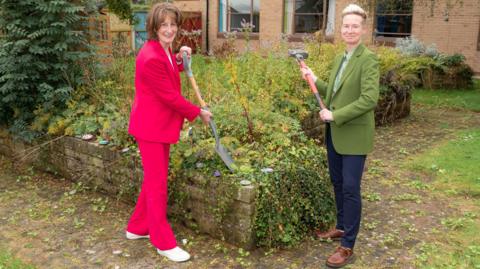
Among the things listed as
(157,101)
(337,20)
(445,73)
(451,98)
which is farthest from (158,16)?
(337,20)

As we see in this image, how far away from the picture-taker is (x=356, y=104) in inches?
139

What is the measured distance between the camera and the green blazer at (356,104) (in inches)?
139

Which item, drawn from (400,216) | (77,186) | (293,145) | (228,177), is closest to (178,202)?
(228,177)

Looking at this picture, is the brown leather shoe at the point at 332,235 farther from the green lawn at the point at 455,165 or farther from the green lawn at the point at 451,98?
the green lawn at the point at 451,98

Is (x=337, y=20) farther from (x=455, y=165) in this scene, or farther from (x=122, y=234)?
(x=122, y=234)

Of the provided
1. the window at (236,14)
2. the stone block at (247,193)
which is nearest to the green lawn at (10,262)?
the stone block at (247,193)

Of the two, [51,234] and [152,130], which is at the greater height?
[152,130]

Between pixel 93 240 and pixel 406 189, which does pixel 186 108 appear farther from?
pixel 406 189

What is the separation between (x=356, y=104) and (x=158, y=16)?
5.36ft

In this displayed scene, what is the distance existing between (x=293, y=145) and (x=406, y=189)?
68.3 inches

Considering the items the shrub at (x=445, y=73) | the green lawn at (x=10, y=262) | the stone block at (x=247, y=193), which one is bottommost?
the green lawn at (x=10, y=262)

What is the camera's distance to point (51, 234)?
4.52m

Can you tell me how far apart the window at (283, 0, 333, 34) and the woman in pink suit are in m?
17.2

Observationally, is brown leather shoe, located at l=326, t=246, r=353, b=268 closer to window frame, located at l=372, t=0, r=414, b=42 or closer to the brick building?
the brick building
